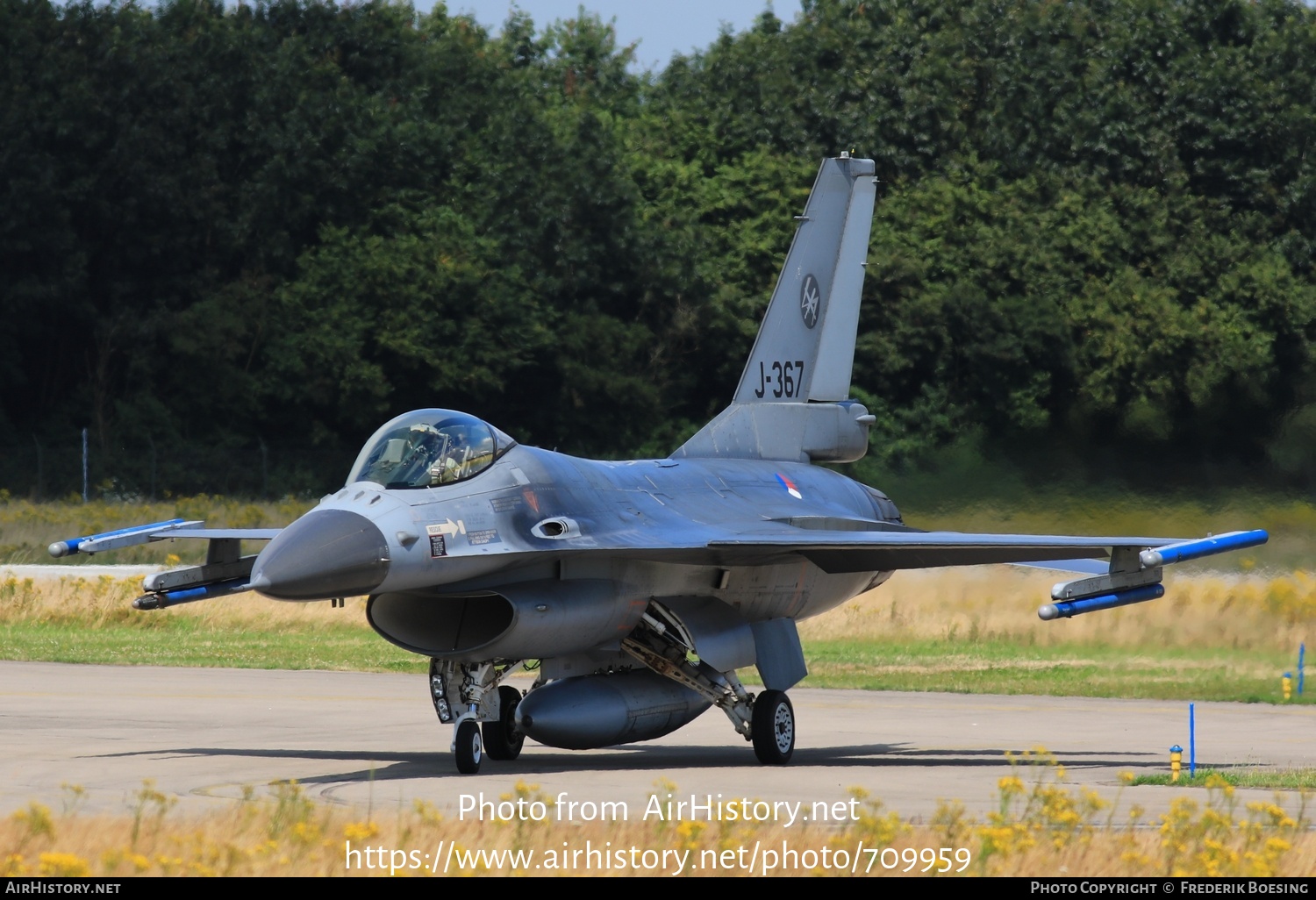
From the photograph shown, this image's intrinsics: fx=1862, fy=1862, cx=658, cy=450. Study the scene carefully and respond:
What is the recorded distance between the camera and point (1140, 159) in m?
51.1

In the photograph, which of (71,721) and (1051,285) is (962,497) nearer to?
(71,721)

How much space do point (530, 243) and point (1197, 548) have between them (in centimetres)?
3708

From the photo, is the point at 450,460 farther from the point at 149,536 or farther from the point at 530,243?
the point at 530,243

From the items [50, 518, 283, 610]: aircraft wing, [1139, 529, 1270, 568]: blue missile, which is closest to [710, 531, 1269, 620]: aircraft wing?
[1139, 529, 1270, 568]: blue missile

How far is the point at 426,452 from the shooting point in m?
14.1

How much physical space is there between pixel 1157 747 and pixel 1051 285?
105 ft

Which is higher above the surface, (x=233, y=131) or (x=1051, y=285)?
(x=233, y=131)

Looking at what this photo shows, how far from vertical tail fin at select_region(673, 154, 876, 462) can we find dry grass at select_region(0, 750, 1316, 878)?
30.3 feet

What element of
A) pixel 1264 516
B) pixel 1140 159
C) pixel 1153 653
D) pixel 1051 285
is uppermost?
pixel 1140 159

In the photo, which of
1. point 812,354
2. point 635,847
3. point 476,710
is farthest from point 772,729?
point 635,847

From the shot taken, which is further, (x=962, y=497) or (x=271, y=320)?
(x=271, y=320)

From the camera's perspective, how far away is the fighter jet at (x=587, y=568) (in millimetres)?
13758

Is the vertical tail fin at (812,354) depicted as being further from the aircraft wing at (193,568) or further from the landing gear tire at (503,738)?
the aircraft wing at (193,568)

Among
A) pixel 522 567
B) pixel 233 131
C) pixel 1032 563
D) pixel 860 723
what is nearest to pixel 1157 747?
pixel 1032 563
